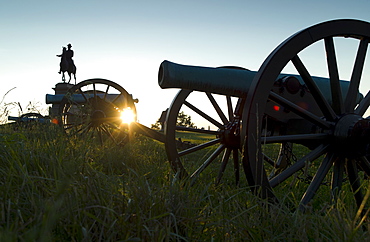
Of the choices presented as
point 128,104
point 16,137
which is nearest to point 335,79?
point 16,137

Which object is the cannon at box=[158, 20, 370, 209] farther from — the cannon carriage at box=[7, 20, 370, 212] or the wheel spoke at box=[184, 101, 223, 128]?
the wheel spoke at box=[184, 101, 223, 128]

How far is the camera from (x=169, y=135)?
3.79 metres

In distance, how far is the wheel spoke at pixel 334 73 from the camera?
2.69 meters

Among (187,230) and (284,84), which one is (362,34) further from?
(187,230)

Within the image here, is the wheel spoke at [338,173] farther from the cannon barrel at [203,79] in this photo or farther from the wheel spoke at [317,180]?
the cannon barrel at [203,79]

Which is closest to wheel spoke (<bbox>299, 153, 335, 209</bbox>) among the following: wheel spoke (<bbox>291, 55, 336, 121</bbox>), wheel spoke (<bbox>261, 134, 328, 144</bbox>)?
wheel spoke (<bbox>261, 134, 328, 144</bbox>)

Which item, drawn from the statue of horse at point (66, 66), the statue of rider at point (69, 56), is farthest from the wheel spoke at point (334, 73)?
the statue of rider at point (69, 56)

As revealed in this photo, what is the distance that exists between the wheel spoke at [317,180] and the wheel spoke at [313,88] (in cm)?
32

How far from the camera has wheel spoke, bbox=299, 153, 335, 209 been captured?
2.49 metres

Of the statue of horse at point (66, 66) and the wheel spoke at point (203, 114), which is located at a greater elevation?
the statue of horse at point (66, 66)

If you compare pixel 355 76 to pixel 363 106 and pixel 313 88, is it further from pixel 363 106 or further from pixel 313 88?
pixel 313 88

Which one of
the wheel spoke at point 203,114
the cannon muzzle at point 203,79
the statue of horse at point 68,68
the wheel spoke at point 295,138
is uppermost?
the statue of horse at point 68,68

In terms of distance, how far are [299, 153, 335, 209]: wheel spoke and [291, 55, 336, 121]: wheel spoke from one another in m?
0.32

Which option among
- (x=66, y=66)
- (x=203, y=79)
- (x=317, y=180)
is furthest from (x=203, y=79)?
(x=66, y=66)
